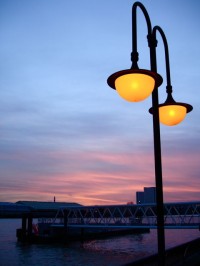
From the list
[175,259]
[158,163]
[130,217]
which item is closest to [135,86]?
[158,163]

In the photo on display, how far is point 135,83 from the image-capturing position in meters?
5.41

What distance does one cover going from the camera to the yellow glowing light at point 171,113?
664 cm

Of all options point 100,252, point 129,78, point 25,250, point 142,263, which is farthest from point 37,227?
point 129,78

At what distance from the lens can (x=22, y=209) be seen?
13450 cm

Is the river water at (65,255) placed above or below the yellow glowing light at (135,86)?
below

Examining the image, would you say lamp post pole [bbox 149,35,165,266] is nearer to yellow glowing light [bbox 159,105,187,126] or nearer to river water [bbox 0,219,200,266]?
yellow glowing light [bbox 159,105,187,126]

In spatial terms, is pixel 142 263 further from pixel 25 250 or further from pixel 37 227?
pixel 37 227

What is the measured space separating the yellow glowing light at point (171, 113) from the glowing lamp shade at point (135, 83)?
4.10 ft

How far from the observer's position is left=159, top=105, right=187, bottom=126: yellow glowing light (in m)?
6.64

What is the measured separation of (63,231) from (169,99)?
56483 millimetres

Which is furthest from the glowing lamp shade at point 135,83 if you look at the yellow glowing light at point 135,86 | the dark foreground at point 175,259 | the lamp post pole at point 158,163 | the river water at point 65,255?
the river water at point 65,255

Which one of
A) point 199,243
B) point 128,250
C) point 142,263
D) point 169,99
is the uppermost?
point 169,99

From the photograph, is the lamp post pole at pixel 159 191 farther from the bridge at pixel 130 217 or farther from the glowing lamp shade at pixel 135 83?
the bridge at pixel 130 217

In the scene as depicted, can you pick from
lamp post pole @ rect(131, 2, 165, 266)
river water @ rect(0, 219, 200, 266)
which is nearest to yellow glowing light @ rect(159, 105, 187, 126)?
lamp post pole @ rect(131, 2, 165, 266)
